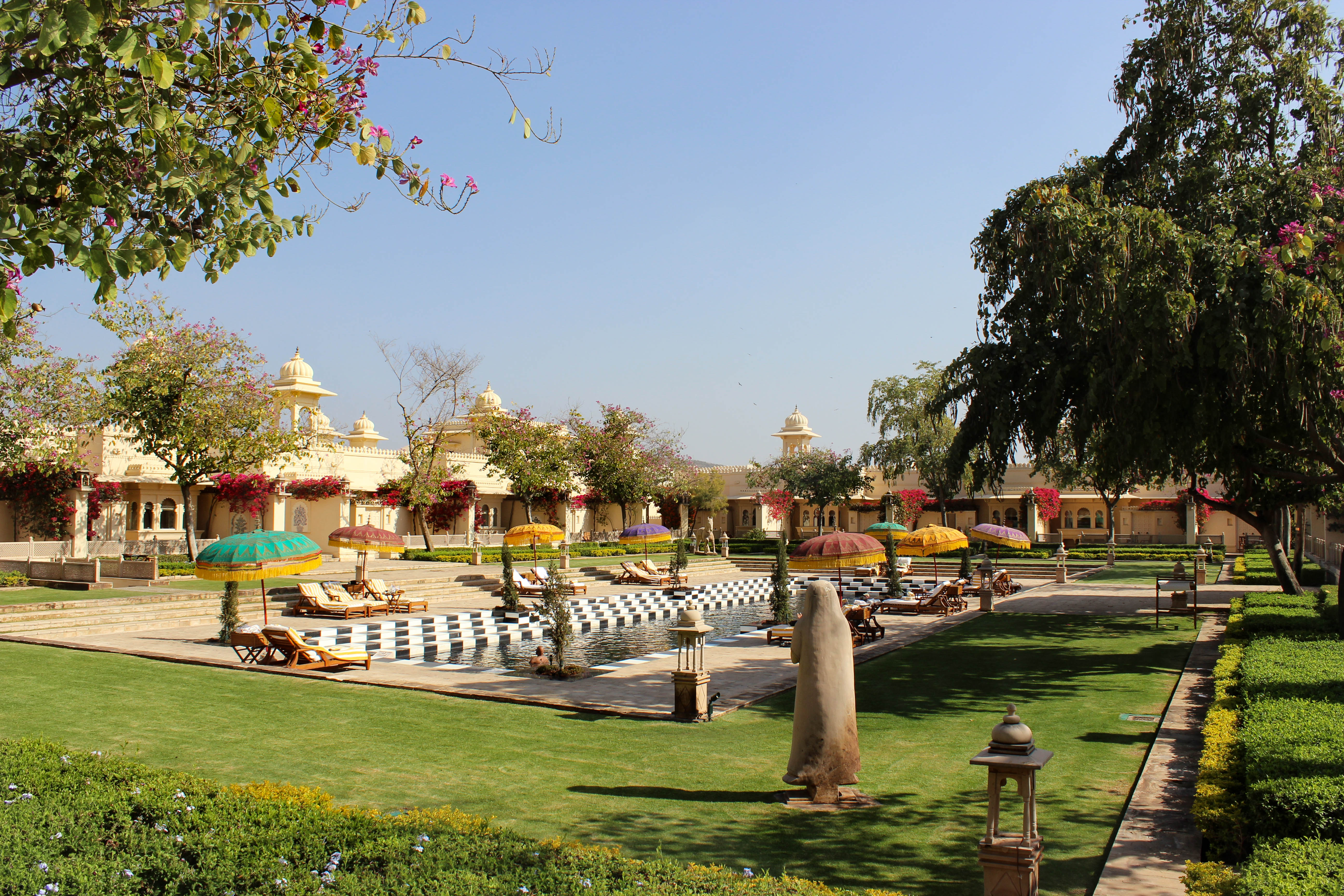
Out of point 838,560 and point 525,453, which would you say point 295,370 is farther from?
point 838,560

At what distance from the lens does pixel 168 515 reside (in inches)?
1369

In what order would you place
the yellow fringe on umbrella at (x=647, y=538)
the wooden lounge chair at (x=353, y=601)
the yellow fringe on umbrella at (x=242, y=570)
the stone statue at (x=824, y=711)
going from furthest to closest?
the yellow fringe on umbrella at (x=647, y=538), the wooden lounge chair at (x=353, y=601), the yellow fringe on umbrella at (x=242, y=570), the stone statue at (x=824, y=711)

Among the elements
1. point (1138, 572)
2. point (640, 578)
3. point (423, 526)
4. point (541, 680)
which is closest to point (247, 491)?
point (423, 526)

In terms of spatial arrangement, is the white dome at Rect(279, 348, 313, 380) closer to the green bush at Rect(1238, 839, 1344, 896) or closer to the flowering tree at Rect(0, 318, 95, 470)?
the flowering tree at Rect(0, 318, 95, 470)

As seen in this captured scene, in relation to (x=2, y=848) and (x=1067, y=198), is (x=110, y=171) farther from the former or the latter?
(x=1067, y=198)

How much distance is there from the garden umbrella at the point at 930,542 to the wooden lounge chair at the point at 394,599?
1225cm

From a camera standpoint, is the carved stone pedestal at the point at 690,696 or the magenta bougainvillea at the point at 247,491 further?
the magenta bougainvillea at the point at 247,491

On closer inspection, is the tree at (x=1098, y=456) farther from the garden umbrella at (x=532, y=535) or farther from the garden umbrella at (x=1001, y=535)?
the garden umbrella at (x=532, y=535)

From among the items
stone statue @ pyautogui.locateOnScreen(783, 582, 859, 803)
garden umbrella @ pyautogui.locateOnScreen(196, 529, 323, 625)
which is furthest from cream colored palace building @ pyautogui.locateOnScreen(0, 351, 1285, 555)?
stone statue @ pyautogui.locateOnScreen(783, 582, 859, 803)

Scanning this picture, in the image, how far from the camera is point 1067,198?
12.6 m

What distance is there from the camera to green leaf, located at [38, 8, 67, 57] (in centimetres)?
411

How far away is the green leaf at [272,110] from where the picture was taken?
5.38 m

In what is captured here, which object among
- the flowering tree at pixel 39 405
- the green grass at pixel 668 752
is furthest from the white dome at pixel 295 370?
the green grass at pixel 668 752

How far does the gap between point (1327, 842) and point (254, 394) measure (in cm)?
2766
